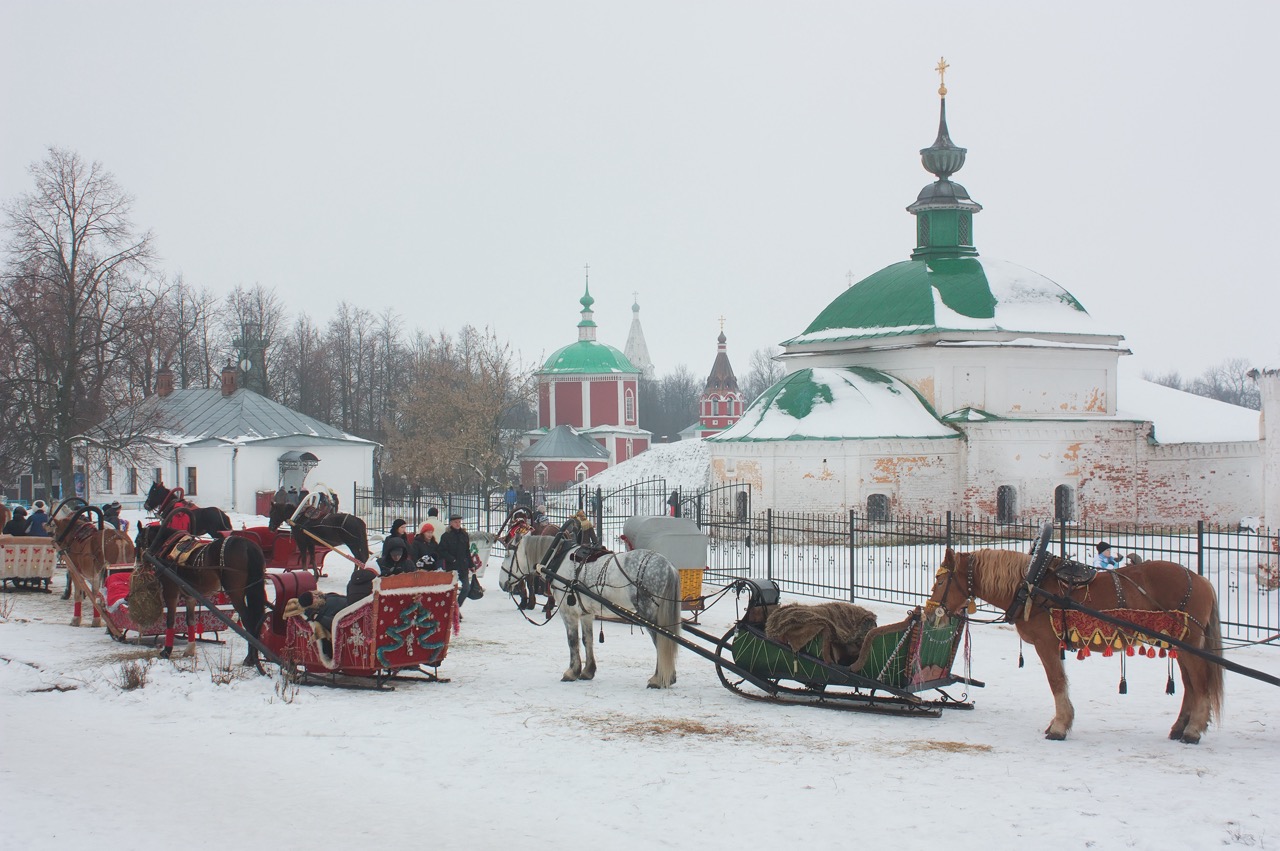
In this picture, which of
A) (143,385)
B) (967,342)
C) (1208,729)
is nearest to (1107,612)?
(1208,729)

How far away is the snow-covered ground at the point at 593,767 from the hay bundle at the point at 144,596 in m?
0.73

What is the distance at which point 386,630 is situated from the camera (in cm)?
989

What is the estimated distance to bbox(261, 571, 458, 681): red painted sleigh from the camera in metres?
9.81

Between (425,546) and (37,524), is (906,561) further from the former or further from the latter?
(37,524)

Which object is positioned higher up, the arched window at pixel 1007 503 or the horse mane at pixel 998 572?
the horse mane at pixel 998 572

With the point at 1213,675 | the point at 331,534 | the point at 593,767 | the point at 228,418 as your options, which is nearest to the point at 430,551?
the point at 331,534

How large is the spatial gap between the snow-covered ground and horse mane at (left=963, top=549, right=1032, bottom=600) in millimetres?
1051

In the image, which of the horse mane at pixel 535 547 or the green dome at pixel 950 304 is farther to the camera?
the green dome at pixel 950 304

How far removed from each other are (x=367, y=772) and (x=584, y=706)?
2.48 metres

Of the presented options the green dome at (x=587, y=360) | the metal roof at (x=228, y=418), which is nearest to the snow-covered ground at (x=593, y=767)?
the metal roof at (x=228, y=418)

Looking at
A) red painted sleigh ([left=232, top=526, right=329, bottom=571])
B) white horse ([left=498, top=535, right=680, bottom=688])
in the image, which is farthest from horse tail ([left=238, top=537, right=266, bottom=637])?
red painted sleigh ([left=232, top=526, right=329, bottom=571])

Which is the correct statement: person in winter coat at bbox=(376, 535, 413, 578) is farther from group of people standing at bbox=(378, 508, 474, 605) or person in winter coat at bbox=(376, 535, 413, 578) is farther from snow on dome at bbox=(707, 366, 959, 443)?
snow on dome at bbox=(707, 366, 959, 443)

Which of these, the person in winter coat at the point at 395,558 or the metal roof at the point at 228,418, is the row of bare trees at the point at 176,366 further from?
the person in winter coat at the point at 395,558

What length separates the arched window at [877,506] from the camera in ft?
97.1
